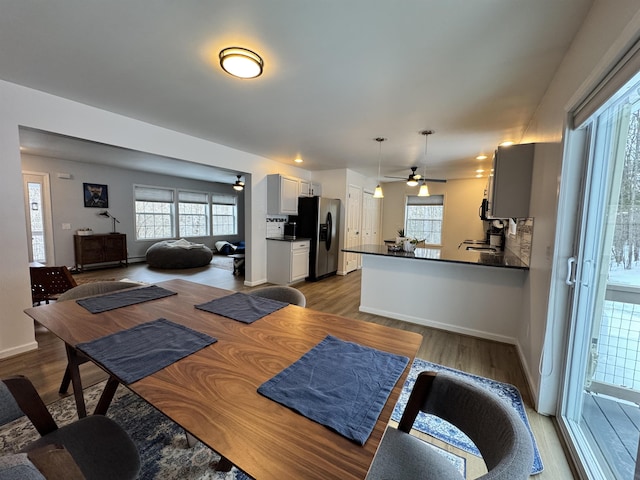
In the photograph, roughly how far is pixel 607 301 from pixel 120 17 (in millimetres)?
3210

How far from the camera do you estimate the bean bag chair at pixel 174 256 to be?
6.29 m

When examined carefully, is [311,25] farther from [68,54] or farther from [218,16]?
[68,54]

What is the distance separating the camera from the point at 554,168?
6.21 feet

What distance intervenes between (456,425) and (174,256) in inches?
262

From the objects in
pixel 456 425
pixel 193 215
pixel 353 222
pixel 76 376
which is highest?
pixel 193 215

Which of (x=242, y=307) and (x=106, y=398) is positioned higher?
(x=242, y=307)

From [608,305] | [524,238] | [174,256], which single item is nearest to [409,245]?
[524,238]

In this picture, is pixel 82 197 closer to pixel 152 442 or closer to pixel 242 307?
pixel 152 442

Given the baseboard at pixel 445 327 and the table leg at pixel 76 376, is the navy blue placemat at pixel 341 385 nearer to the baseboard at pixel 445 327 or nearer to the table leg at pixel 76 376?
the table leg at pixel 76 376

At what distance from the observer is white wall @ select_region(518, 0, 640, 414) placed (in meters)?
1.21

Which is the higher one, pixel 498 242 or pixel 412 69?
pixel 412 69

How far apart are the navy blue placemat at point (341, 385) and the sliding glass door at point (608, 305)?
1212mm

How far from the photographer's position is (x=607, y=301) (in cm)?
147

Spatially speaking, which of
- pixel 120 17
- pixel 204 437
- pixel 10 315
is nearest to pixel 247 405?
pixel 204 437
